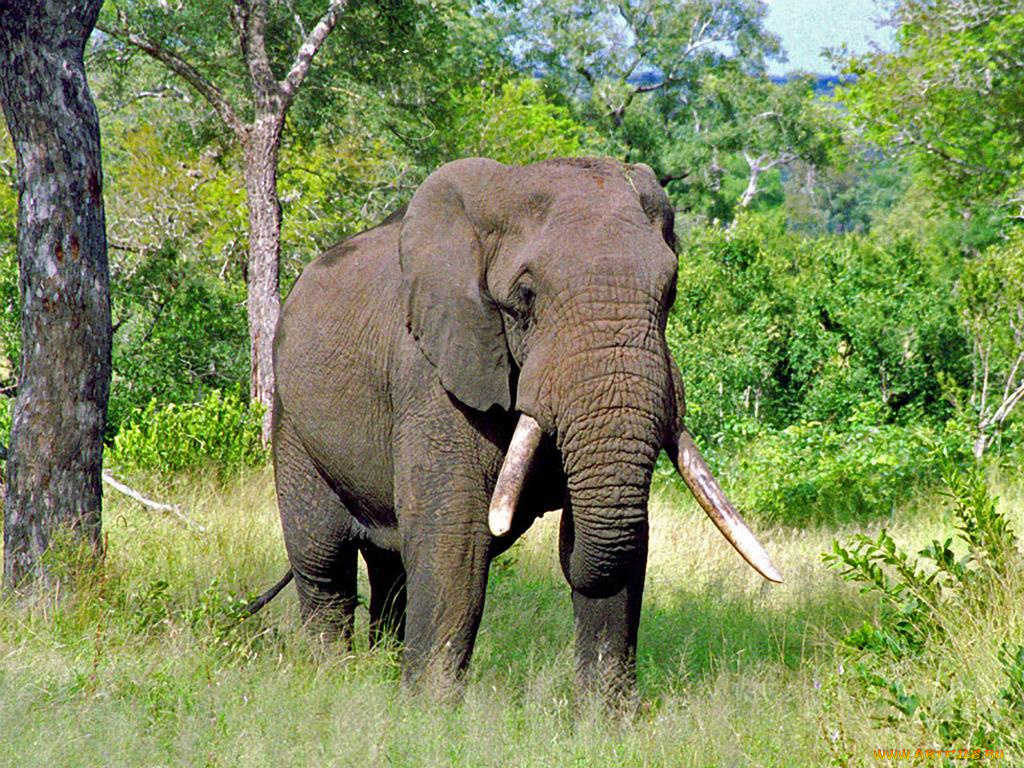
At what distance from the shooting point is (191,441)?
1137cm

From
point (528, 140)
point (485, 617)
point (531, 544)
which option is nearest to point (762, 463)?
point (531, 544)

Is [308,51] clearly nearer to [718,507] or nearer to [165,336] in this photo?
[165,336]

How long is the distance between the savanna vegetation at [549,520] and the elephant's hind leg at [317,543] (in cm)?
21

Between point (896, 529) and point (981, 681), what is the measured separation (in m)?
5.88

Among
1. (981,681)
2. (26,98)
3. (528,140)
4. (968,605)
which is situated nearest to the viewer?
(981,681)

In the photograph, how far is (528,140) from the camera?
2855cm

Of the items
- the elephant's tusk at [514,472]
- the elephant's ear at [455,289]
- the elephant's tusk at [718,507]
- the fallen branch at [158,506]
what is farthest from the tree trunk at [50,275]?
the elephant's tusk at [718,507]

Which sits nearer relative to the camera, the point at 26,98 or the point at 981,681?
the point at 981,681

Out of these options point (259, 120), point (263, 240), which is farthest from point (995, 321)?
point (259, 120)

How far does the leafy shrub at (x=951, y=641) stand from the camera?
4566 millimetres

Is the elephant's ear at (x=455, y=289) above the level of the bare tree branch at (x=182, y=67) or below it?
below

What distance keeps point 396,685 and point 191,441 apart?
588 cm

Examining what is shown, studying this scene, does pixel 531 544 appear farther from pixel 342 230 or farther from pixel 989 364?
pixel 342 230

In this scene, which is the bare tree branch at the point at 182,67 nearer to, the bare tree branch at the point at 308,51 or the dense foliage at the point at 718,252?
the dense foliage at the point at 718,252
